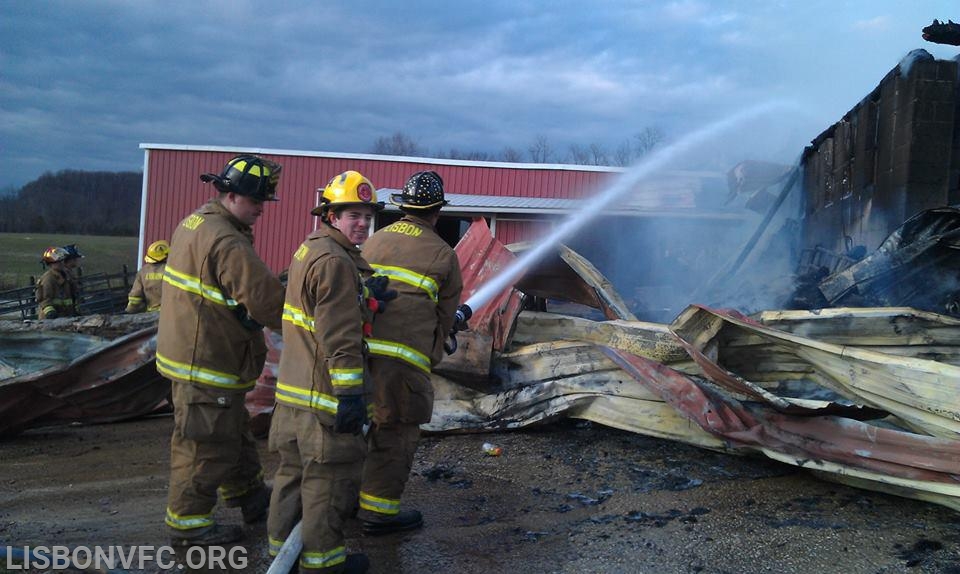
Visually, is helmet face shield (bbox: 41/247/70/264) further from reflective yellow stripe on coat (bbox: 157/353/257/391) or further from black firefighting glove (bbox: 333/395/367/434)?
black firefighting glove (bbox: 333/395/367/434)

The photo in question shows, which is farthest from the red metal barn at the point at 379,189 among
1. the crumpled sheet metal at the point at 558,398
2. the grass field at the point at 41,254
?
the grass field at the point at 41,254

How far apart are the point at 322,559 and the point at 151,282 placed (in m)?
5.21

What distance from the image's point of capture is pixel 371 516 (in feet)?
11.2

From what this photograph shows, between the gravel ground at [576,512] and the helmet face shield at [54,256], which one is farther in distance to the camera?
the helmet face shield at [54,256]

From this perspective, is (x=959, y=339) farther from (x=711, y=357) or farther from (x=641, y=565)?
(x=641, y=565)

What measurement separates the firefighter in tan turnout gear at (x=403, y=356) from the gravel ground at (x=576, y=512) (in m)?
0.21

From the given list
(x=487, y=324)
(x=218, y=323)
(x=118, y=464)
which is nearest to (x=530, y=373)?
(x=487, y=324)

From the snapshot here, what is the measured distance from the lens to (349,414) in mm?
2689

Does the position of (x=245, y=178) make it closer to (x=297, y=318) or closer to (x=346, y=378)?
(x=297, y=318)

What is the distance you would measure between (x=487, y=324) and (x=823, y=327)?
2.15 meters

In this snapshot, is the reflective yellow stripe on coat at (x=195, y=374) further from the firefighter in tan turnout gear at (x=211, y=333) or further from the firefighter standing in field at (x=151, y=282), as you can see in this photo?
the firefighter standing in field at (x=151, y=282)

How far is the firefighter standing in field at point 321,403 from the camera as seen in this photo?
9.01ft

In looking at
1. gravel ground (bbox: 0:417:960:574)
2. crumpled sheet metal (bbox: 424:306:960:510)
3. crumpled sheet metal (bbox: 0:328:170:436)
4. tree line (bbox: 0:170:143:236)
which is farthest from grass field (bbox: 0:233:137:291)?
crumpled sheet metal (bbox: 424:306:960:510)

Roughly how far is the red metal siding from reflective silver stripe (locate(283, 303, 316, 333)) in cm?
1391
